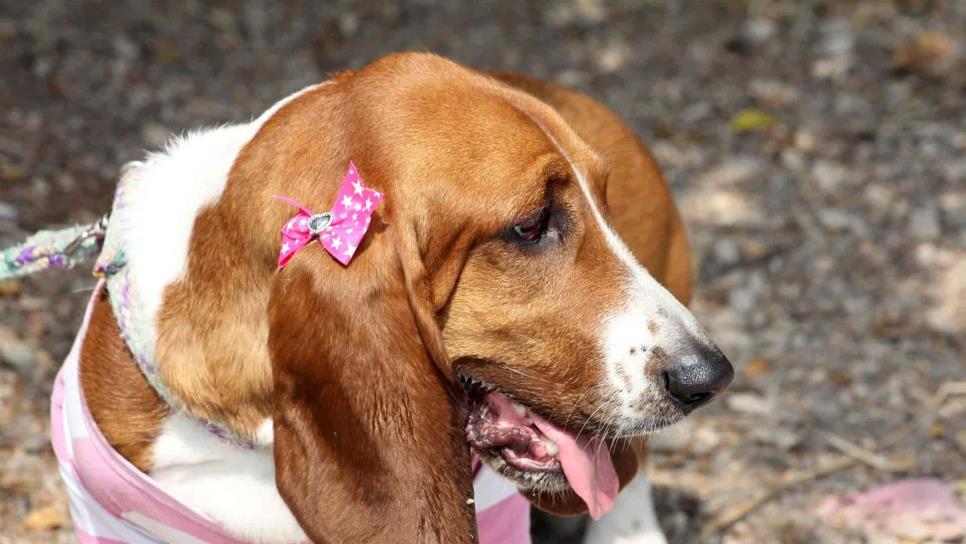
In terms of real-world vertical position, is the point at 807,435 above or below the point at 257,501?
below

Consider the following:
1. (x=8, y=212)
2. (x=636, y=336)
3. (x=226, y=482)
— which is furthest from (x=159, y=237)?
(x=8, y=212)

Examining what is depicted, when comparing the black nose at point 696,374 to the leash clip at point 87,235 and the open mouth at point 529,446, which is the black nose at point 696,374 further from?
the leash clip at point 87,235

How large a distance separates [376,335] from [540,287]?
474 mm

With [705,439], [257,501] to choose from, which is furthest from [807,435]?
[257,501]

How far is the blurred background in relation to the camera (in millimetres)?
4578

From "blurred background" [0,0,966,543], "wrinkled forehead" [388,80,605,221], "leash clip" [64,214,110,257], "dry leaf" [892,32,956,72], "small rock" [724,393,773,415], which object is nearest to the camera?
"wrinkled forehead" [388,80,605,221]

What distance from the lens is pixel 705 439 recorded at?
189 inches

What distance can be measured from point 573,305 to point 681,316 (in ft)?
0.89

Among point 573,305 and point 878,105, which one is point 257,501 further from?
point 878,105

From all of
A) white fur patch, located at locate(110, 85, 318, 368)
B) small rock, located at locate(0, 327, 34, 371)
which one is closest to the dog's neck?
white fur patch, located at locate(110, 85, 318, 368)

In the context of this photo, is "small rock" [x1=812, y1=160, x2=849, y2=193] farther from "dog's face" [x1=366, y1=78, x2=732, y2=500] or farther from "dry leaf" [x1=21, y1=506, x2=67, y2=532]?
"dry leaf" [x1=21, y1=506, x2=67, y2=532]

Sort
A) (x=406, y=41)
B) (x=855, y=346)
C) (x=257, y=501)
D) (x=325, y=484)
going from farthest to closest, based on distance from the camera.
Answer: (x=406, y=41)
(x=855, y=346)
(x=257, y=501)
(x=325, y=484)

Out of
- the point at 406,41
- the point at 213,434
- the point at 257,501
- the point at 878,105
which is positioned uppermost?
the point at 213,434

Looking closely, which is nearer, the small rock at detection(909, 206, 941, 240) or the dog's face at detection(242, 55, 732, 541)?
the dog's face at detection(242, 55, 732, 541)
